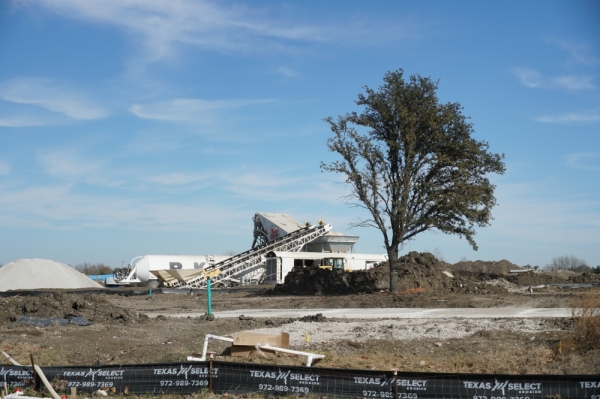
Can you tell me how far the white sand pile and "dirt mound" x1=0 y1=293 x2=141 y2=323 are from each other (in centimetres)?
2674

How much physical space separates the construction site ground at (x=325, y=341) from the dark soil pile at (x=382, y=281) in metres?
16.8

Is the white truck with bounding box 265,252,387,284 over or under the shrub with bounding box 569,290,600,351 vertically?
over

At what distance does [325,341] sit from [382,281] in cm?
2373

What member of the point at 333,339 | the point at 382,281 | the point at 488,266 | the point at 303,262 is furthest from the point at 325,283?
the point at 488,266

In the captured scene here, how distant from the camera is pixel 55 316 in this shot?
1891 cm

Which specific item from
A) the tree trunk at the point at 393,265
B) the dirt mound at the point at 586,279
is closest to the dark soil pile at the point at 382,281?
the tree trunk at the point at 393,265

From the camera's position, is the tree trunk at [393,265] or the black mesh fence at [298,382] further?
the tree trunk at [393,265]

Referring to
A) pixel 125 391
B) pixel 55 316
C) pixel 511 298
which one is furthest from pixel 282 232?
pixel 125 391

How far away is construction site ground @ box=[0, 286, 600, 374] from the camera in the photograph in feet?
36.2

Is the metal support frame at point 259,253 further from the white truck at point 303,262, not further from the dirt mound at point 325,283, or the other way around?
the dirt mound at point 325,283

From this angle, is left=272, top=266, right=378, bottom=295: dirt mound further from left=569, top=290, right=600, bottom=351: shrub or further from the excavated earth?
left=569, top=290, right=600, bottom=351: shrub

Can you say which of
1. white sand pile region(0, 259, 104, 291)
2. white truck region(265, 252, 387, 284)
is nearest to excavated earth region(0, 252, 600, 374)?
white truck region(265, 252, 387, 284)

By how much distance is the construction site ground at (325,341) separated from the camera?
11.0 m

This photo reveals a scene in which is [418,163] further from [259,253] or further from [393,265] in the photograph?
[259,253]
